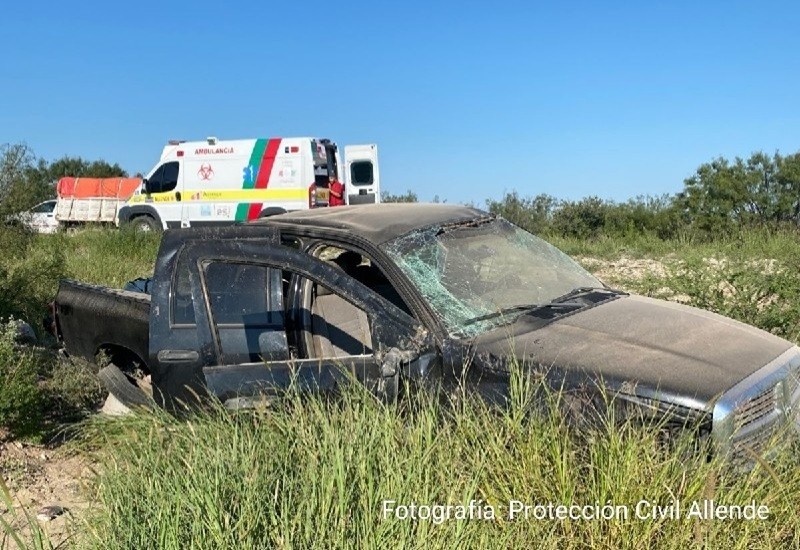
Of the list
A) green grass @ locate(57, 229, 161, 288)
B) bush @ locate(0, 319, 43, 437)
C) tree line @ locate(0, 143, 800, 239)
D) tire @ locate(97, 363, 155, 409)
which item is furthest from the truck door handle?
tree line @ locate(0, 143, 800, 239)

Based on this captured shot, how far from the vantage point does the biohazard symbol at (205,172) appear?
2102cm

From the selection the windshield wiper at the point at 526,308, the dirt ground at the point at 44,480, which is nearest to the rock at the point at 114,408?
the dirt ground at the point at 44,480

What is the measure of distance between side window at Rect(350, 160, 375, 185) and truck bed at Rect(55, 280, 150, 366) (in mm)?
17948

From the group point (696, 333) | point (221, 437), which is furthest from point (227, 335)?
point (696, 333)

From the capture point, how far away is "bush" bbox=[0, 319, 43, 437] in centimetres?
479

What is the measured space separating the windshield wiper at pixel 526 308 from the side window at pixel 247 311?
1.02 metres

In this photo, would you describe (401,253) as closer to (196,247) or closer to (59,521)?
(196,247)

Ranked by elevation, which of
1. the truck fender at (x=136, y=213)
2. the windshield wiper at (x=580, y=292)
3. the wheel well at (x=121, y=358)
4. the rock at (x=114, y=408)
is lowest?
the rock at (x=114, y=408)

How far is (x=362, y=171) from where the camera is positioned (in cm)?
2334

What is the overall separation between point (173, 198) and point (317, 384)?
1910 cm

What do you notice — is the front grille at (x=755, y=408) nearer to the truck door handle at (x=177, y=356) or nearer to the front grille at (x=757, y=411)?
the front grille at (x=757, y=411)

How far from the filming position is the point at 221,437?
343 cm

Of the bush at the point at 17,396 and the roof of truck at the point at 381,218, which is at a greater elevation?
the roof of truck at the point at 381,218

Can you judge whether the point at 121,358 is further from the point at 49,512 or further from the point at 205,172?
the point at 205,172
